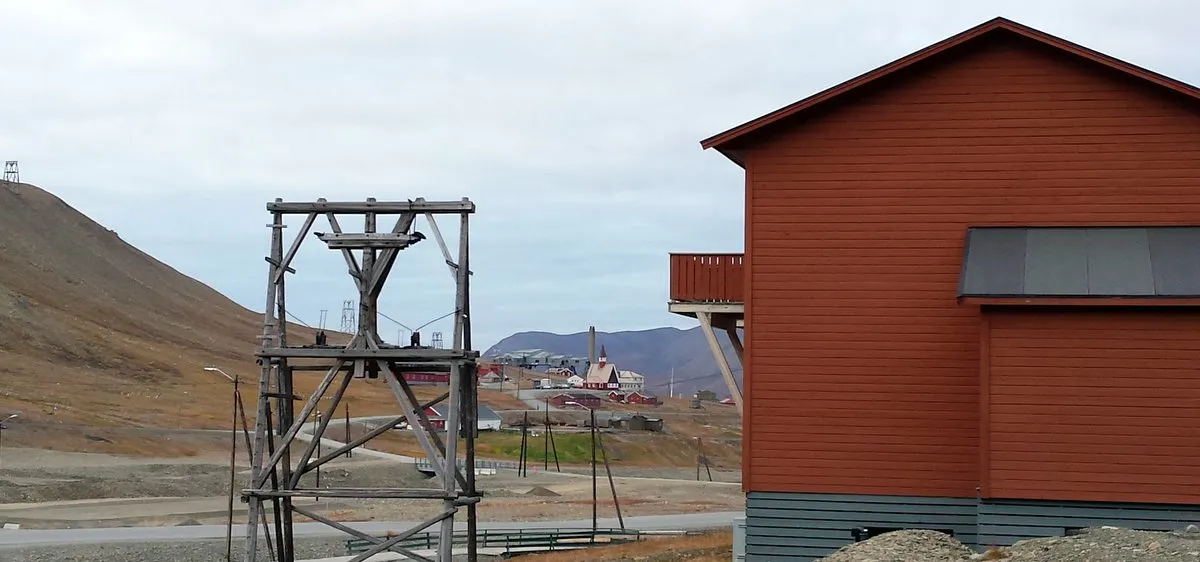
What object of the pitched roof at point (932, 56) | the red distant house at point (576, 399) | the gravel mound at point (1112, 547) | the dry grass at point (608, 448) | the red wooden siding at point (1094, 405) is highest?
the pitched roof at point (932, 56)

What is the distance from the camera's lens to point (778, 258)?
22.9 m

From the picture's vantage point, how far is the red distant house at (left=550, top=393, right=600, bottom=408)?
166 m

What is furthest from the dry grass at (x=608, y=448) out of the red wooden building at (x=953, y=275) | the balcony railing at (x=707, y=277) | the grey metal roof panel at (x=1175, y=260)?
the grey metal roof panel at (x=1175, y=260)

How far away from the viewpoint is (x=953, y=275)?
72.6 feet

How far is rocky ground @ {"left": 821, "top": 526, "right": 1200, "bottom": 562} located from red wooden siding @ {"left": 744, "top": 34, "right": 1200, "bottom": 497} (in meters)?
1.73

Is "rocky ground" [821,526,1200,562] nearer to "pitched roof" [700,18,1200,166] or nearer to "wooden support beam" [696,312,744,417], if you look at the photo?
"wooden support beam" [696,312,744,417]

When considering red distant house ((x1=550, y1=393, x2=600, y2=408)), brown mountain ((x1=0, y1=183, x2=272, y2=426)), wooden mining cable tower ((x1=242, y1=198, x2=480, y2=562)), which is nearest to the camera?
wooden mining cable tower ((x1=242, y1=198, x2=480, y2=562))

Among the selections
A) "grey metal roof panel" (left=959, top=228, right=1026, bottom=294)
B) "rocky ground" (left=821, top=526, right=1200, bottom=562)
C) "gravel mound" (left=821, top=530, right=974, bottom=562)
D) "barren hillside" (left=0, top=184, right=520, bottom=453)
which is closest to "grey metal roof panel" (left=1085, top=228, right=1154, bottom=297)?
"grey metal roof panel" (left=959, top=228, right=1026, bottom=294)

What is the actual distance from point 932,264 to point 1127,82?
14.4 ft

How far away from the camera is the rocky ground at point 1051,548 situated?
17237 mm

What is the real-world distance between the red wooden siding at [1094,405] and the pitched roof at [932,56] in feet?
13.2

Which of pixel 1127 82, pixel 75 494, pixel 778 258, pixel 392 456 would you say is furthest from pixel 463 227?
pixel 392 456

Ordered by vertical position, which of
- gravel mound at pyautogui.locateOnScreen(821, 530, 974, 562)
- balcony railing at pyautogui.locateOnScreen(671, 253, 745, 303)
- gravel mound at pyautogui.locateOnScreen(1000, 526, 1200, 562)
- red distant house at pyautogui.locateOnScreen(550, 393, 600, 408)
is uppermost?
balcony railing at pyautogui.locateOnScreen(671, 253, 745, 303)

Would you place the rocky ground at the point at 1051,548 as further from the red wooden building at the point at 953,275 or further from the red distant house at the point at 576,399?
the red distant house at the point at 576,399
